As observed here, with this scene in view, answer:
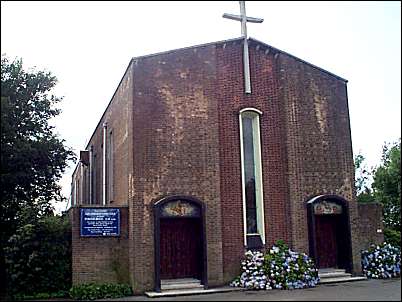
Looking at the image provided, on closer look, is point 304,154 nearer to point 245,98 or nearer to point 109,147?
point 245,98

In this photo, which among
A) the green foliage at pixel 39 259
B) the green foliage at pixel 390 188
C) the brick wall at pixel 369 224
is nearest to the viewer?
the green foliage at pixel 39 259

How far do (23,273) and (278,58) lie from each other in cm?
1174

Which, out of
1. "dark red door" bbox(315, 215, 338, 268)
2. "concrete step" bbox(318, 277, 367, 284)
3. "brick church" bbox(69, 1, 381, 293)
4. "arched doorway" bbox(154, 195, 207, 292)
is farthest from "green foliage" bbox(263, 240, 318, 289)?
"arched doorway" bbox(154, 195, 207, 292)

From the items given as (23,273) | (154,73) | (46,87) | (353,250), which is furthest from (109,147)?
(353,250)

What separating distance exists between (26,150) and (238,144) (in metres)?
8.18

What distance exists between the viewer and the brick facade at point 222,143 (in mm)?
15836

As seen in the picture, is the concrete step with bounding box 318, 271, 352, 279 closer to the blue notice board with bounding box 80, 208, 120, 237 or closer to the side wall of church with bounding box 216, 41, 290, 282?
the side wall of church with bounding box 216, 41, 290, 282

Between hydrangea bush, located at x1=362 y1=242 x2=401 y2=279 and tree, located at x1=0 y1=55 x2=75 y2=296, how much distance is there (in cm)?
1193

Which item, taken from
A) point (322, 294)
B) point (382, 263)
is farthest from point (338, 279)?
point (322, 294)

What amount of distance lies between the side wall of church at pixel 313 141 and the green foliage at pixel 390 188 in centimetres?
703

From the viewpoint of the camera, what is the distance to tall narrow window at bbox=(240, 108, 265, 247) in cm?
1697

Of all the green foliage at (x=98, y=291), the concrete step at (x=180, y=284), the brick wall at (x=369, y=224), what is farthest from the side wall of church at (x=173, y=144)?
the brick wall at (x=369, y=224)

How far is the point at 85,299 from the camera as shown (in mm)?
14320

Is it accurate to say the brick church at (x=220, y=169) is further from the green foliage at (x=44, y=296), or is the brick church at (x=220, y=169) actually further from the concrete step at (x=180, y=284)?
the green foliage at (x=44, y=296)
